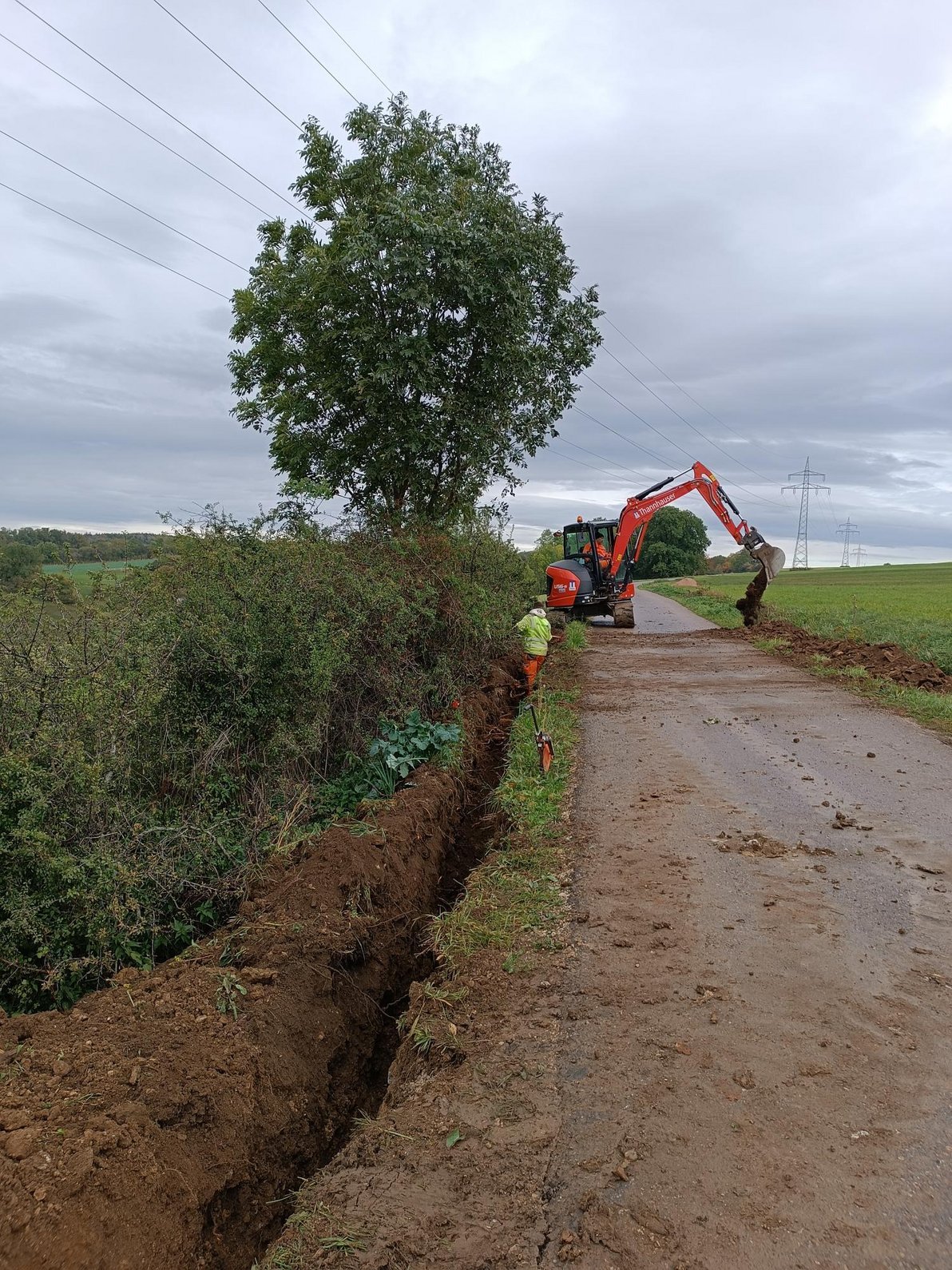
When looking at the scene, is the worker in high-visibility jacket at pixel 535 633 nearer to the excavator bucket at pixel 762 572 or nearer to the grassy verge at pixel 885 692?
the grassy verge at pixel 885 692

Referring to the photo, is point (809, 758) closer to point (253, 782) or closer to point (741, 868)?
point (741, 868)

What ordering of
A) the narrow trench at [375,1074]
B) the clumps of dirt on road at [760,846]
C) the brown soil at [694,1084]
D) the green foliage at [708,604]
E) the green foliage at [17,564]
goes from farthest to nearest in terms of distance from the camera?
the green foliage at [708,604]
the clumps of dirt on road at [760,846]
the green foliage at [17,564]
the narrow trench at [375,1074]
the brown soil at [694,1084]

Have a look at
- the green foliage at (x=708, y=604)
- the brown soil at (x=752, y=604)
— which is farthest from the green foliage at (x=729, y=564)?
the brown soil at (x=752, y=604)

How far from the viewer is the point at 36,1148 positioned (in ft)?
9.72

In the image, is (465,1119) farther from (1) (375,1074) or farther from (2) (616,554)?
(2) (616,554)

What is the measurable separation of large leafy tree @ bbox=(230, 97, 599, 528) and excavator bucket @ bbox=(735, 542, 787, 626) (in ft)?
24.6

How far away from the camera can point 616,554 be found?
22734 millimetres

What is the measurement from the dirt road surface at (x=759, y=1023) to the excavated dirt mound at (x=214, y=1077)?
53.8 inches

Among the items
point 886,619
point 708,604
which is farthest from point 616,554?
point 708,604

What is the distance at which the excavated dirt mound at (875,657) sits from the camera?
12633 mm

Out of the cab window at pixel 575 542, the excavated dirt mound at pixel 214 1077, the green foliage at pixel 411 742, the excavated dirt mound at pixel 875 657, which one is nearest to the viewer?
the excavated dirt mound at pixel 214 1077

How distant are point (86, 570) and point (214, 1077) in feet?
13.3

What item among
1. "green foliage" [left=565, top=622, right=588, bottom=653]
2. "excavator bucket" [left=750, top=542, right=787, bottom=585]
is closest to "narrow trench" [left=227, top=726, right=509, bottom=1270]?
"green foliage" [left=565, top=622, right=588, bottom=653]

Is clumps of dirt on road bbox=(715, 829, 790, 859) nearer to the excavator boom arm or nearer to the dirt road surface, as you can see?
the dirt road surface
